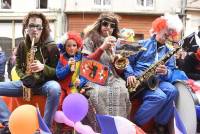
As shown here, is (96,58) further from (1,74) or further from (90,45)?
(1,74)

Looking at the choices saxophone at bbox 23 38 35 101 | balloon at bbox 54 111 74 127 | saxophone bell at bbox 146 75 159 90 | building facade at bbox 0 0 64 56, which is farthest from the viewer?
building facade at bbox 0 0 64 56

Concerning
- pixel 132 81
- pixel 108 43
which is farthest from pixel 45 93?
pixel 132 81

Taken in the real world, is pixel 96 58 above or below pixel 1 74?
above

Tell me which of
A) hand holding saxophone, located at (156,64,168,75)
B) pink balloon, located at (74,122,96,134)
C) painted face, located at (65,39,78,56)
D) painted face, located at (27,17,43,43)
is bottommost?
pink balloon, located at (74,122,96,134)

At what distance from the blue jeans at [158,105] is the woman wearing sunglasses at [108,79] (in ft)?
0.71

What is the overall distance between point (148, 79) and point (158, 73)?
138 millimetres

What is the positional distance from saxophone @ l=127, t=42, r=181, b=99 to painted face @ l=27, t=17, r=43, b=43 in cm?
112

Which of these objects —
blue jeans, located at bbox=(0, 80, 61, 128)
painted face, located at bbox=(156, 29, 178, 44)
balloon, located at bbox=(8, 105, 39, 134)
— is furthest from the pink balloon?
painted face, located at bbox=(156, 29, 178, 44)

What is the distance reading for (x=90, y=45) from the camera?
4961 millimetres

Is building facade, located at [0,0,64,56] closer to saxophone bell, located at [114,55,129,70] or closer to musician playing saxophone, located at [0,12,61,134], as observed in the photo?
musician playing saxophone, located at [0,12,61,134]

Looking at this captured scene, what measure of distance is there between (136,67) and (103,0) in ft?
73.5

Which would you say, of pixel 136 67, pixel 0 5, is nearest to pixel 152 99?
pixel 136 67

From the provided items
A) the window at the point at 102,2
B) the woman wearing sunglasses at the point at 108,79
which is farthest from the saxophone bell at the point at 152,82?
the window at the point at 102,2

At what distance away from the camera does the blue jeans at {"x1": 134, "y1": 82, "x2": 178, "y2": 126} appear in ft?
15.6
